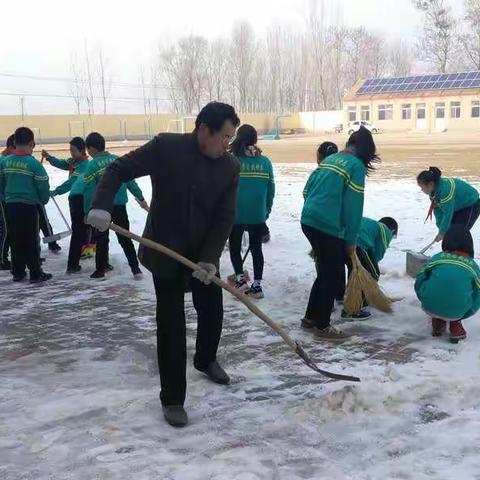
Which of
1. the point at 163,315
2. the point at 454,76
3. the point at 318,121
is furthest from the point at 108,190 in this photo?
the point at 318,121

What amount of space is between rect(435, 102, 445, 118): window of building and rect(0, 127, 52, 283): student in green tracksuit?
49719mm

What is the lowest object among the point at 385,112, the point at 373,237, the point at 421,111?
the point at 373,237

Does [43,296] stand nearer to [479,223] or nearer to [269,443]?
[269,443]

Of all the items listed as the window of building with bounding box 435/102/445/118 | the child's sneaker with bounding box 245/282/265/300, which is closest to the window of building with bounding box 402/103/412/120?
the window of building with bounding box 435/102/445/118

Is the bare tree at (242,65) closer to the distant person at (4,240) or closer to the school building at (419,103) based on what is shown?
the school building at (419,103)

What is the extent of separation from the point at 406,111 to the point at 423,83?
8.70ft

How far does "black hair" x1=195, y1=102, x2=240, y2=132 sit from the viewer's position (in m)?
3.14

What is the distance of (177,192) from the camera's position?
10.3 feet

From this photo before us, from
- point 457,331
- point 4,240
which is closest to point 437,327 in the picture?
point 457,331

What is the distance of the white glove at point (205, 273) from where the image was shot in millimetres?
3154

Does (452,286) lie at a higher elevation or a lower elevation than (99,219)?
lower

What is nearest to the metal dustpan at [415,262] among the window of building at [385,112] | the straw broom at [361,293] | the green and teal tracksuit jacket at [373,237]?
the green and teal tracksuit jacket at [373,237]

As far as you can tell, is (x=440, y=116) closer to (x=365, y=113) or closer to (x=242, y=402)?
(x=365, y=113)

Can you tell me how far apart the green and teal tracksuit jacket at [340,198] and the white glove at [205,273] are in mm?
1398
